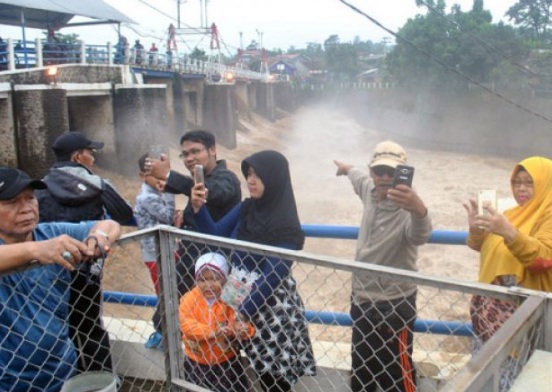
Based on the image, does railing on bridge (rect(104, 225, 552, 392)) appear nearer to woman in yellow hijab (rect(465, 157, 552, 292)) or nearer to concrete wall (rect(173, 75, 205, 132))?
woman in yellow hijab (rect(465, 157, 552, 292))

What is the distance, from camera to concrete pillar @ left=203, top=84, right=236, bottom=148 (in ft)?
94.7

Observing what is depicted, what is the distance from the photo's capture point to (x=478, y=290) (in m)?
1.63

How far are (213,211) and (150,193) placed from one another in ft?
2.05

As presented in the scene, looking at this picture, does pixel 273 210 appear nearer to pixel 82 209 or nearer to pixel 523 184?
pixel 82 209

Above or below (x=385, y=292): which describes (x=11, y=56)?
above

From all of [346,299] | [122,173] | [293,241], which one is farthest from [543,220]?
[122,173]

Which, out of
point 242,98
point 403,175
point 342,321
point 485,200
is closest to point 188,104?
point 242,98

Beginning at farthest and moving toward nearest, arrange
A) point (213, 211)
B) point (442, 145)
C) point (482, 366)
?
1. point (442, 145)
2. point (213, 211)
3. point (482, 366)

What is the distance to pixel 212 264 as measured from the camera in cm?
257

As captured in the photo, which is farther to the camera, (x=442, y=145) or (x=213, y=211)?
(x=442, y=145)

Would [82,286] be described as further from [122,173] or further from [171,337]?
[122,173]

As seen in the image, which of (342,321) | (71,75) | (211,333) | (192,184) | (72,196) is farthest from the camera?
(71,75)

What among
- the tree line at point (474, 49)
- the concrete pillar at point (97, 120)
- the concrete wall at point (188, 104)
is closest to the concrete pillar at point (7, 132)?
the concrete pillar at point (97, 120)

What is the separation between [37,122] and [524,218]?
1284 centimetres
